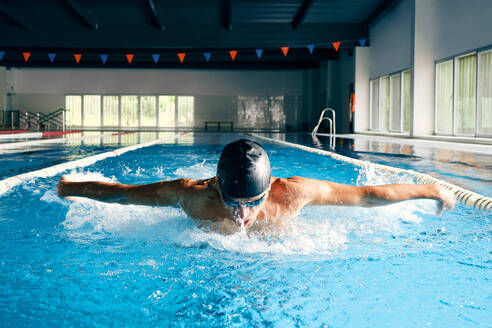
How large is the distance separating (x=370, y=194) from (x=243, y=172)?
0.75m

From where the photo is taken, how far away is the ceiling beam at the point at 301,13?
43.6ft

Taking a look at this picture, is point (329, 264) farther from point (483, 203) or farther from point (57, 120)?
point (57, 120)

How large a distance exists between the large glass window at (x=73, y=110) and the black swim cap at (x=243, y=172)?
25.2 m

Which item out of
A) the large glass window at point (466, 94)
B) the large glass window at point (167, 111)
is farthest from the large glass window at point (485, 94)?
the large glass window at point (167, 111)

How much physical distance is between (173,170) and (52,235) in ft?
12.3

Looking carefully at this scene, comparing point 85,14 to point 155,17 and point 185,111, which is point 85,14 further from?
point 185,111

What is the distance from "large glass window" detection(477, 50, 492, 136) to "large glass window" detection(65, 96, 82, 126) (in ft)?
69.6

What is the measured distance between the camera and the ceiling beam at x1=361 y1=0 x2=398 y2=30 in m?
13.6

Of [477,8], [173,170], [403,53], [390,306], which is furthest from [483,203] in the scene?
[403,53]

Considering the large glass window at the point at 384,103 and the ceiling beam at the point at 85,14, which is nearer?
the ceiling beam at the point at 85,14

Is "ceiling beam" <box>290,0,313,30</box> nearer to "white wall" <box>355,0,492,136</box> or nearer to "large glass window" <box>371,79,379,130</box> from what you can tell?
"white wall" <box>355,0,492,136</box>

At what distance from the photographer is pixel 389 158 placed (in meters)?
7.05

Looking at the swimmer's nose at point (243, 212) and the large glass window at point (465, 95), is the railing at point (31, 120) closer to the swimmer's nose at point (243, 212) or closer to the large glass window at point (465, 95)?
the large glass window at point (465, 95)

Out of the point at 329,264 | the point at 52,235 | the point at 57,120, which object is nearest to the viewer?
the point at 329,264
